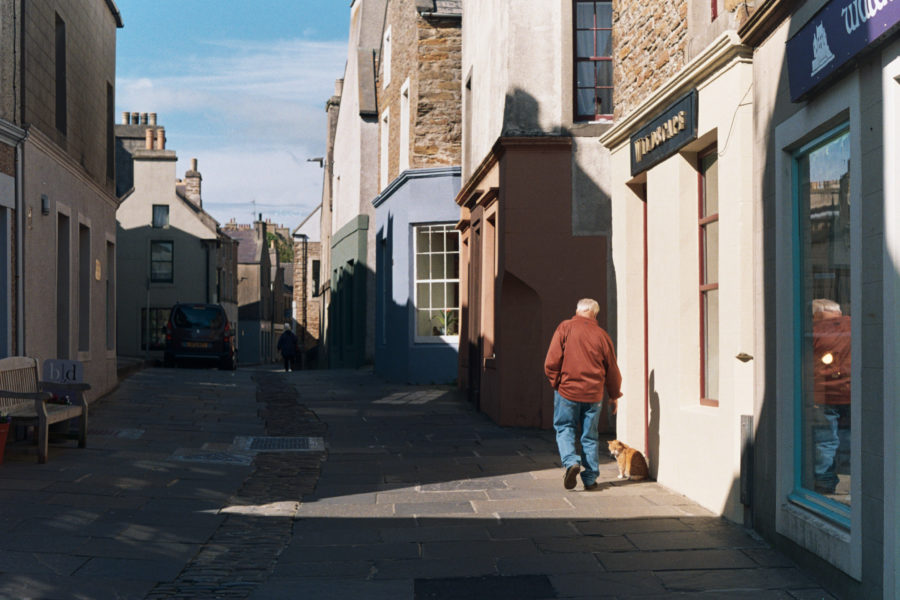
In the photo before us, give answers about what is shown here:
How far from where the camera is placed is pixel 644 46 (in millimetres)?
11070

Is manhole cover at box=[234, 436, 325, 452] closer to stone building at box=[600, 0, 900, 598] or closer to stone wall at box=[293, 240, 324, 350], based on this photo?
stone building at box=[600, 0, 900, 598]

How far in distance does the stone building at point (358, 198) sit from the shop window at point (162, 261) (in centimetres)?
1448

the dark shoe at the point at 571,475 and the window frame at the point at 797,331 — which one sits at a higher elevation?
the window frame at the point at 797,331

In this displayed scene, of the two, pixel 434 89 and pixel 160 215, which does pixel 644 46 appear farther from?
pixel 160 215

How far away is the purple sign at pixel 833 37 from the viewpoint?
17.5ft

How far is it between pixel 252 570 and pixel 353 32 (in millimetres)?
27880

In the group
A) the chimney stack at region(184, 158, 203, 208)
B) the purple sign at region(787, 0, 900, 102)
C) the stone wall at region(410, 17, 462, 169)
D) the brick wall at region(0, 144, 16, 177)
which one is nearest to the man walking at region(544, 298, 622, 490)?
the purple sign at region(787, 0, 900, 102)

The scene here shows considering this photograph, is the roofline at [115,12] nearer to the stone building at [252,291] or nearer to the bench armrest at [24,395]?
the bench armrest at [24,395]

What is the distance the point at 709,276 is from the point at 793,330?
231cm

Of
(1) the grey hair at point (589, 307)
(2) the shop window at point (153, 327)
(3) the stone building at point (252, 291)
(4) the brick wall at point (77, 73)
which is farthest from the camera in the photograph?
(3) the stone building at point (252, 291)

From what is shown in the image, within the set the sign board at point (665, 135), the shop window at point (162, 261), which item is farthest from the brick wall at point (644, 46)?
the shop window at point (162, 261)

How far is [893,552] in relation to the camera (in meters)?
5.30

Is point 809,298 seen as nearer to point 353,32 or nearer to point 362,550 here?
point 362,550

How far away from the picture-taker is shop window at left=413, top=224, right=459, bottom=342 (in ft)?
73.1
